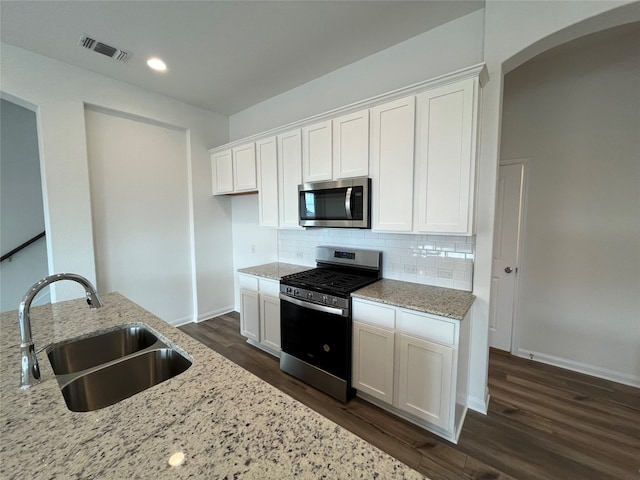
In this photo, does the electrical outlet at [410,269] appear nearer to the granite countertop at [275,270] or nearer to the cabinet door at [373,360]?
the cabinet door at [373,360]

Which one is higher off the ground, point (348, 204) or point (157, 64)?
point (157, 64)

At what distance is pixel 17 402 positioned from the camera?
83cm

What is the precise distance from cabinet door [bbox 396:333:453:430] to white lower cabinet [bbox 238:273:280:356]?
1338 mm

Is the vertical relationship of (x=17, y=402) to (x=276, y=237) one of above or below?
below

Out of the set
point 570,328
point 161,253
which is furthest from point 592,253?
point 161,253

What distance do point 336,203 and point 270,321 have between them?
144 cm

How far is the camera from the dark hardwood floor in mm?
1607

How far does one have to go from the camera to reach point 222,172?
369 cm

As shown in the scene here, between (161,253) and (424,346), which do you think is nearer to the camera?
(424,346)

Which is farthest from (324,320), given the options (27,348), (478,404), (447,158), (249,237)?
(249,237)

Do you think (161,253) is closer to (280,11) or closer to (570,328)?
(280,11)

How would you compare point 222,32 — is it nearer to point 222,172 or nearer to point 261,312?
point 222,172

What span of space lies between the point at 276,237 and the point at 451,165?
2345 millimetres

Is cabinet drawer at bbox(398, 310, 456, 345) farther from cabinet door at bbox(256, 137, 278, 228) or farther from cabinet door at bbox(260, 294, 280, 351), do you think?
cabinet door at bbox(256, 137, 278, 228)
